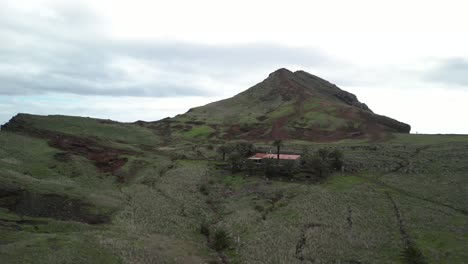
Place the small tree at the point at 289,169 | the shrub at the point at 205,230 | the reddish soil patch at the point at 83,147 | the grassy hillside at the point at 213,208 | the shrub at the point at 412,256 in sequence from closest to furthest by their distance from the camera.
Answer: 1. the shrub at the point at 412,256
2. the grassy hillside at the point at 213,208
3. the shrub at the point at 205,230
4. the small tree at the point at 289,169
5. the reddish soil patch at the point at 83,147

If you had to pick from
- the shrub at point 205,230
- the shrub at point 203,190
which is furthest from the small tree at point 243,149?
the shrub at point 205,230

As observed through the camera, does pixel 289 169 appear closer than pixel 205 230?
No

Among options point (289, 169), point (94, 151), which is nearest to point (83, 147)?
point (94, 151)

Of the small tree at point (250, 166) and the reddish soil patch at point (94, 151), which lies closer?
the small tree at point (250, 166)

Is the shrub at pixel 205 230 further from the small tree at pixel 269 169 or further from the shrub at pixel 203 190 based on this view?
the small tree at pixel 269 169

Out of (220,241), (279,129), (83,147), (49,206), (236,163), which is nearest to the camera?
(220,241)

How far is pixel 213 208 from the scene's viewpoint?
68.8m

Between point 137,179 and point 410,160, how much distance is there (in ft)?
216

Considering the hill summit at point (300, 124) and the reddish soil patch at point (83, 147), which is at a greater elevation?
the hill summit at point (300, 124)

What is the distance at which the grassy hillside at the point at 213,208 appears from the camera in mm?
45094

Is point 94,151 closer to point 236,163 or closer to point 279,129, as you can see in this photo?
point 236,163

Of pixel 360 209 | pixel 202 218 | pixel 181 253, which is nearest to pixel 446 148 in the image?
pixel 360 209

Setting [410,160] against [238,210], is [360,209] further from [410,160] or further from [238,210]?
[410,160]

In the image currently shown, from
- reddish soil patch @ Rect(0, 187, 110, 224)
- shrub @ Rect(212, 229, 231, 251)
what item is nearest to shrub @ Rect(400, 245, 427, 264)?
shrub @ Rect(212, 229, 231, 251)
